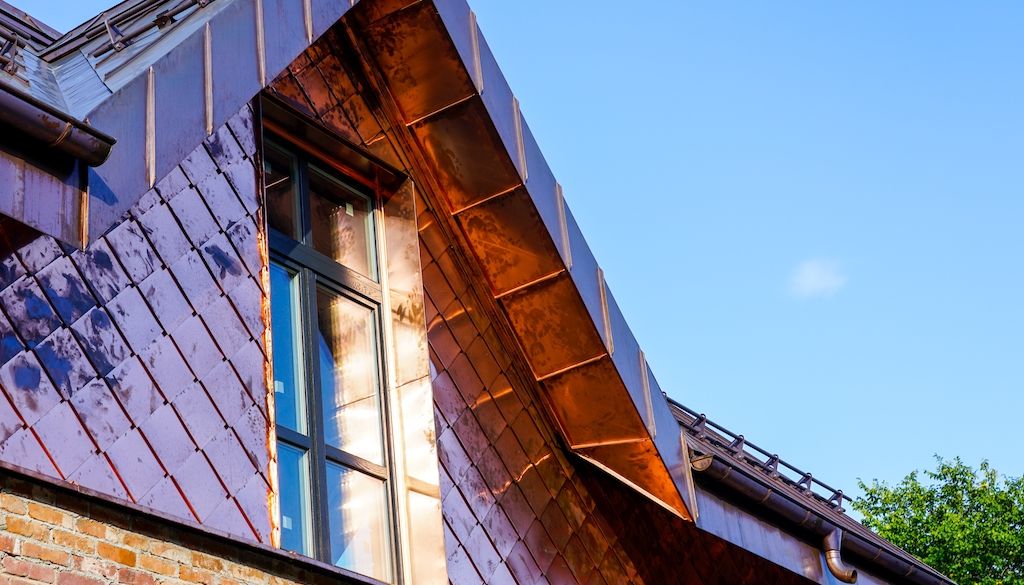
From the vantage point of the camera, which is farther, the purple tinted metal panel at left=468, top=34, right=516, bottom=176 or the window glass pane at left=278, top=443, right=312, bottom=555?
the purple tinted metal panel at left=468, top=34, right=516, bottom=176

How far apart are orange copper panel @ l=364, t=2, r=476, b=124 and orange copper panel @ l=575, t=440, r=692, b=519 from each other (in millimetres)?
2607

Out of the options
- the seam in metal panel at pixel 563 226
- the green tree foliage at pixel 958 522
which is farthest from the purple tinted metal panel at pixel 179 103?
the green tree foliage at pixel 958 522

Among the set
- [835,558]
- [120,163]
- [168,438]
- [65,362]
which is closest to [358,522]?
[168,438]

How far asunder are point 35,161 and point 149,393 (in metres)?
1.75

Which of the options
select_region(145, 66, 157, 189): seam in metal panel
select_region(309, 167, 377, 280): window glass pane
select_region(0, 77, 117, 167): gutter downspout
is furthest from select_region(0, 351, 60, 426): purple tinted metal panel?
select_region(309, 167, 377, 280): window glass pane

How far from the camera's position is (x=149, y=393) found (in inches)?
250

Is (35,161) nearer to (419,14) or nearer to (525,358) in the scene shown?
(419,14)

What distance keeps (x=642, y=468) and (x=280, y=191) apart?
3.08m

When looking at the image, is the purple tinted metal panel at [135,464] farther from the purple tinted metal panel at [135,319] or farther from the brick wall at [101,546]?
the purple tinted metal panel at [135,319]

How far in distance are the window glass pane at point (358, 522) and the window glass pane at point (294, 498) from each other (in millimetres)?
249

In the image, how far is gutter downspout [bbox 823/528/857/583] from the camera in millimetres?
10578

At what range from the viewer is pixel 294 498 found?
24.5ft

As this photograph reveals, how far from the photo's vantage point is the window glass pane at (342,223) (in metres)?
8.76

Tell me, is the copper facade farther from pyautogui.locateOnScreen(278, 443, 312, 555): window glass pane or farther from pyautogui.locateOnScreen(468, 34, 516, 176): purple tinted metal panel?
pyautogui.locateOnScreen(278, 443, 312, 555): window glass pane
